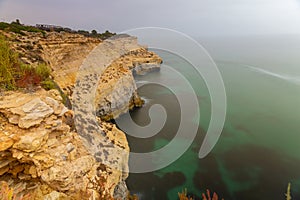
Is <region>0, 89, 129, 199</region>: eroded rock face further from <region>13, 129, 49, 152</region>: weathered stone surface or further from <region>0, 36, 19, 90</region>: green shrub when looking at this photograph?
<region>0, 36, 19, 90</region>: green shrub

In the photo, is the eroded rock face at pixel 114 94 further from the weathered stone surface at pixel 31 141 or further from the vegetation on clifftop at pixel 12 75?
the weathered stone surface at pixel 31 141

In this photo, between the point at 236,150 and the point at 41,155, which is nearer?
the point at 41,155

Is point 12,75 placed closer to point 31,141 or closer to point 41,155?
point 31,141

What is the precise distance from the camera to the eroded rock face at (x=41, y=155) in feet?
16.1

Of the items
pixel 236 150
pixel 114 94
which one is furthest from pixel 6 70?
pixel 236 150

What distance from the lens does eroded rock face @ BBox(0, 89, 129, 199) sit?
491 cm

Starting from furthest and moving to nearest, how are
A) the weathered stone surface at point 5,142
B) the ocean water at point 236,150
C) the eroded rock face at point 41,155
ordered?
the ocean water at point 236,150 → the eroded rock face at point 41,155 → the weathered stone surface at point 5,142

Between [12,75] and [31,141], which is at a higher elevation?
Result: [12,75]

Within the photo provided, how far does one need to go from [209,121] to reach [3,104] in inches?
594

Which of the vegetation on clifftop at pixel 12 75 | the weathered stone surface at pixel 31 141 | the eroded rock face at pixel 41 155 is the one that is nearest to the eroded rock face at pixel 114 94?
the vegetation on clifftop at pixel 12 75

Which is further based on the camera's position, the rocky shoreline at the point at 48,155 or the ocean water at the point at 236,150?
the ocean water at the point at 236,150

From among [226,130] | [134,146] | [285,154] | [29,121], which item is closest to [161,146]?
[134,146]

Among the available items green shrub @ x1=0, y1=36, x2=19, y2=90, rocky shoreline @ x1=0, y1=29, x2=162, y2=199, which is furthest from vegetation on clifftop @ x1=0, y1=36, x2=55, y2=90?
rocky shoreline @ x1=0, y1=29, x2=162, y2=199

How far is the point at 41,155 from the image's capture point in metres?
5.08
